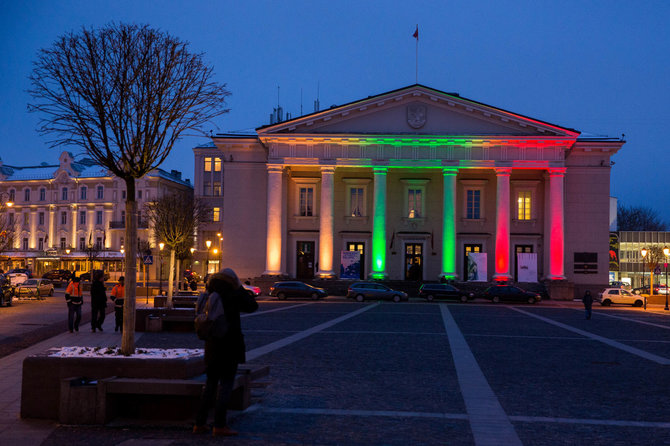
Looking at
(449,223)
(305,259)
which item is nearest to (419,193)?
(449,223)

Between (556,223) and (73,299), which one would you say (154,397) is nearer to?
(73,299)

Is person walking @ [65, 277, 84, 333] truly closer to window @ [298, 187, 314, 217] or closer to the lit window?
window @ [298, 187, 314, 217]

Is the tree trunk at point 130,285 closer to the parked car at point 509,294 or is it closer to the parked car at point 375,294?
the parked car at point 375,294

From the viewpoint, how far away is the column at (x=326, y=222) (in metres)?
51.6

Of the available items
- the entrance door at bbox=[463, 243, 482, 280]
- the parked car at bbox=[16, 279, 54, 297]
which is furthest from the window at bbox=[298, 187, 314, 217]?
the parked car at bbox=[16, 279, 54, 297]

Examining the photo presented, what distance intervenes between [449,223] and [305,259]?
12.4 meters

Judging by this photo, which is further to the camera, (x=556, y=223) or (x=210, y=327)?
(x=556, y=223)

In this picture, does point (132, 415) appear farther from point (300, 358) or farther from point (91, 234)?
point (91, 234)

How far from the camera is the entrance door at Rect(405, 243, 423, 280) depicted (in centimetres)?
5466

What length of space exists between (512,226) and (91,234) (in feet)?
188

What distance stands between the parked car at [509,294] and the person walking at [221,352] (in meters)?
40.7

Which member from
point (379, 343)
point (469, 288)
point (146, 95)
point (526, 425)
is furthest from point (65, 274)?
point (526, 425)

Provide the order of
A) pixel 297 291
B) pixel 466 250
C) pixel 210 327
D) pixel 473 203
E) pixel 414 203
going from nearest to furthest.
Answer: pixel 210 327
pixel 297 291
pixel 466 250
pixel 473 203
pixel 414 203

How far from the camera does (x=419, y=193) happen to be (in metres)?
55.3
